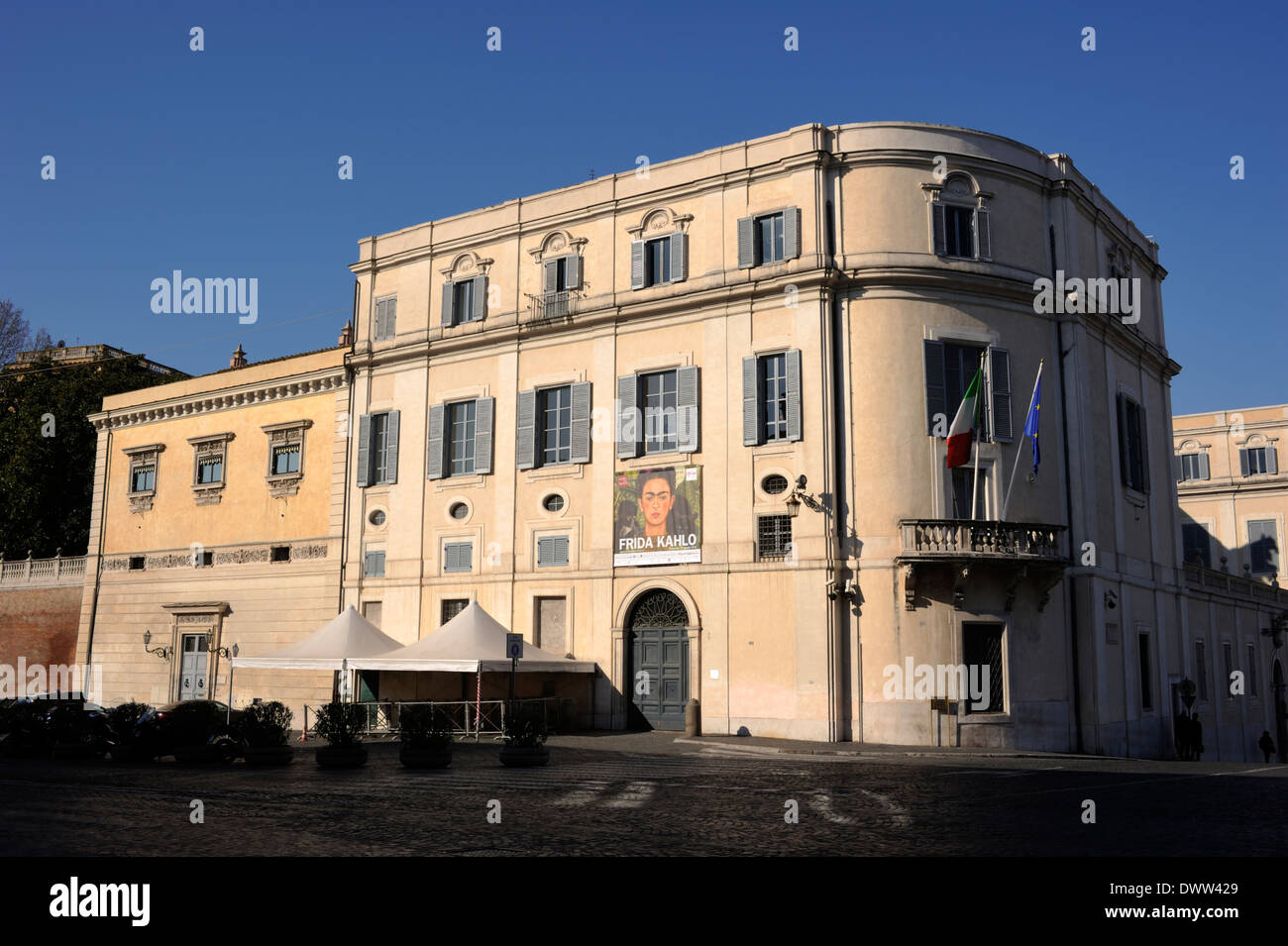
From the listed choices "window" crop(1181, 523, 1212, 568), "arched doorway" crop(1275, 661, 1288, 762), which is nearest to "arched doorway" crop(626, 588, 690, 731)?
"arched doorway" crop(1275, 661, 1288, 762)

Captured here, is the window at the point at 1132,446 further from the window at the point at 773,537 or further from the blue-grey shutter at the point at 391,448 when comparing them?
the blue-grey shutter at the point at 391,448

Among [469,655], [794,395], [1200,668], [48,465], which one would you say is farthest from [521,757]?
[48,465]

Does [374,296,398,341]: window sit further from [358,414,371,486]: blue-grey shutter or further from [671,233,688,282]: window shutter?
[671,233,688,282]: window shutter

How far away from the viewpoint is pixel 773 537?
27.8 metres

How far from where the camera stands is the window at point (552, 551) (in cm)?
→ 3120

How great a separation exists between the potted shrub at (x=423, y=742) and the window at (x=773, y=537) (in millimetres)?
10168

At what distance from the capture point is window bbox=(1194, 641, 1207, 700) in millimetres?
35344

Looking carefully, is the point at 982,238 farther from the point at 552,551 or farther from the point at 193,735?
the point at 193,735

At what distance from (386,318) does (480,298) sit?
3860mm

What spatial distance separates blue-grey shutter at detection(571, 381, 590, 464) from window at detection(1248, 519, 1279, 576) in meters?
39.7

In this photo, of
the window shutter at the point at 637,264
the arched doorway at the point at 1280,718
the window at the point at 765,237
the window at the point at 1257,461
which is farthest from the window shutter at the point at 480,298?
the window at the point at 1257,461

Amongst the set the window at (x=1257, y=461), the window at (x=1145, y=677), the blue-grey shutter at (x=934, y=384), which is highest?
the window at (x=1257, y=461)
